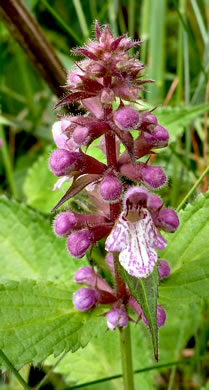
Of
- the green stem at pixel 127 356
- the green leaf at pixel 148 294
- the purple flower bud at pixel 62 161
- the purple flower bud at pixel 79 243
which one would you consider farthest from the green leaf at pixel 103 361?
the purple flower bud at pixel 62 161

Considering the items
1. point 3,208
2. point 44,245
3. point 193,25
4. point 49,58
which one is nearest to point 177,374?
point 44,245

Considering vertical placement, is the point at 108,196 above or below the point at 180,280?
above

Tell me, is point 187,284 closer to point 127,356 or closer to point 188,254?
point 188,254

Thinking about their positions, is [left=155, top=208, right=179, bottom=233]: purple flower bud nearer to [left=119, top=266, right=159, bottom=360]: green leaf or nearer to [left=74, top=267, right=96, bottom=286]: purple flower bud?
[left=119, top=266, right=159, bottom=360]: green leaf

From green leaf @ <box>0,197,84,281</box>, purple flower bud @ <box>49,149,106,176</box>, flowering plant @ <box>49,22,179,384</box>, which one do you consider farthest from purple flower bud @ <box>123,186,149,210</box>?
green leaf @ <box>0,197,84,281</box>

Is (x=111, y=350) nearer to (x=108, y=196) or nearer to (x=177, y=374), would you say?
(x=177, y=374)
